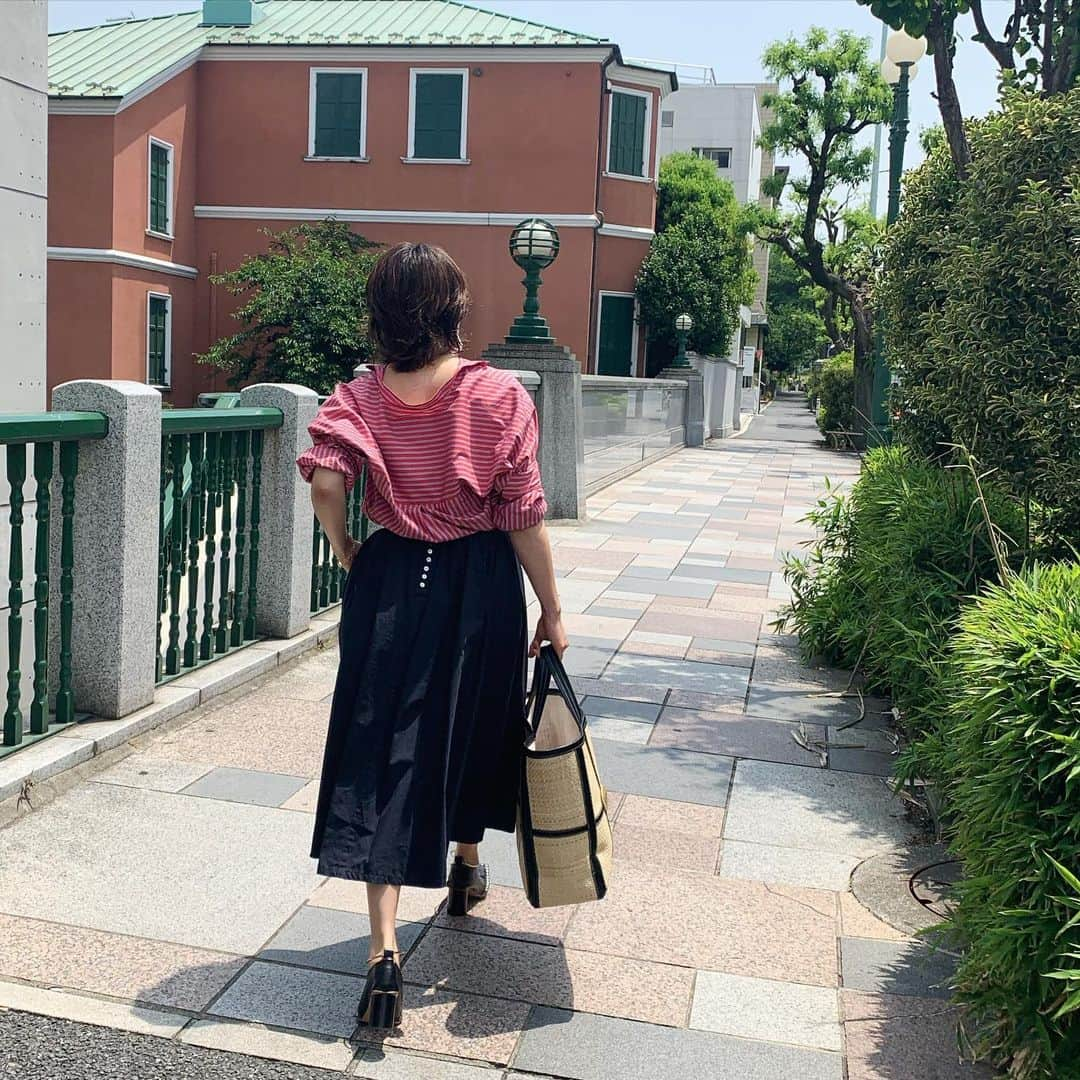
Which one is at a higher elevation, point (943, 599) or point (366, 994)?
point (943, 599)

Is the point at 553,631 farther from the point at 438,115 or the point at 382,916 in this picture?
the point at 438,115

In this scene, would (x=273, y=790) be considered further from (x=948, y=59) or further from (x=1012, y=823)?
(x=948, y=59)

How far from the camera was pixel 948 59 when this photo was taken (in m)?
6.52

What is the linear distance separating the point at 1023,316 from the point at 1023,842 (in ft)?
9.74

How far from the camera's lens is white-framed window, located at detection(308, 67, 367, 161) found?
25.8 meters

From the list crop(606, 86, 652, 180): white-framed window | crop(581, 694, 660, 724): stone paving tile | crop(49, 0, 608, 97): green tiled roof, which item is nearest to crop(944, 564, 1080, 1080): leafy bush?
crop(581, 694, 660, 724): stone paving tile

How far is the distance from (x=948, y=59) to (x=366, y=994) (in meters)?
5.59

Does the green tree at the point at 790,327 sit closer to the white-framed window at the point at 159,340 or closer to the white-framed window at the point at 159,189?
the white-framed window at the point at 159,189

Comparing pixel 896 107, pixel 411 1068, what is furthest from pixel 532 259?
pixel 411 1068

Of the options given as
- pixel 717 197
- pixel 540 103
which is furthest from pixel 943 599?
pixel 717 197

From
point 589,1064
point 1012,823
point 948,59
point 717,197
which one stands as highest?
point 717,197

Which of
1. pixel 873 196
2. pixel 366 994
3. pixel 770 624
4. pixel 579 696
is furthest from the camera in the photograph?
pixel 873 196

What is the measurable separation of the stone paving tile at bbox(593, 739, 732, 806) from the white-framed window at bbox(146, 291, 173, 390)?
71.3 feet

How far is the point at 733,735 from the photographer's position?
566 centimetres
